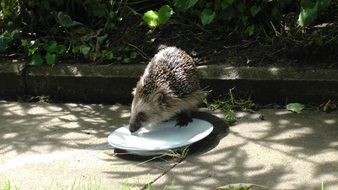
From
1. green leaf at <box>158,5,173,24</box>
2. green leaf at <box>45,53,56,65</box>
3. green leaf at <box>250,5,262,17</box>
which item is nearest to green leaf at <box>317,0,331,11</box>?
green leaf at <box>250,5,262,17</box>

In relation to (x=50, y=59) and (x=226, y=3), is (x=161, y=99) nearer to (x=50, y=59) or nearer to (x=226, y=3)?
(x=226, y=3)

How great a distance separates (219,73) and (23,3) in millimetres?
2759

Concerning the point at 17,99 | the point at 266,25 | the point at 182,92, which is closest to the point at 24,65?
the point at 17,99

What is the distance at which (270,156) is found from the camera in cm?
435

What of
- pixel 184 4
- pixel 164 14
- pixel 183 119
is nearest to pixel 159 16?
pixel 164 14

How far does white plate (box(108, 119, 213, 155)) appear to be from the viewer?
460 cm

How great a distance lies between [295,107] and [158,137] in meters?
1.29

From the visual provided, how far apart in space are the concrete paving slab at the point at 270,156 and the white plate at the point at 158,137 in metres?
0.13

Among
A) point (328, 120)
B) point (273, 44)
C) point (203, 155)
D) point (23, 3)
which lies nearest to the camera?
point (203, 155)

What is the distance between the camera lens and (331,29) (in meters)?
5.71

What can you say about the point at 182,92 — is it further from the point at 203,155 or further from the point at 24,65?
the point at 24,65

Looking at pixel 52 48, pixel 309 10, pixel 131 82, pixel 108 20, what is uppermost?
pixel 309 10

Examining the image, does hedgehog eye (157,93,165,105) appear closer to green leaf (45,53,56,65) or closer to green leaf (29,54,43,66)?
green leaf (45,53,56,65)

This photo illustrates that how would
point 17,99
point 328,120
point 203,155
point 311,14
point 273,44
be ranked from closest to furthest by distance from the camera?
point 203,155
point 328,120
point 311,14
point 273,44
point 17,99
